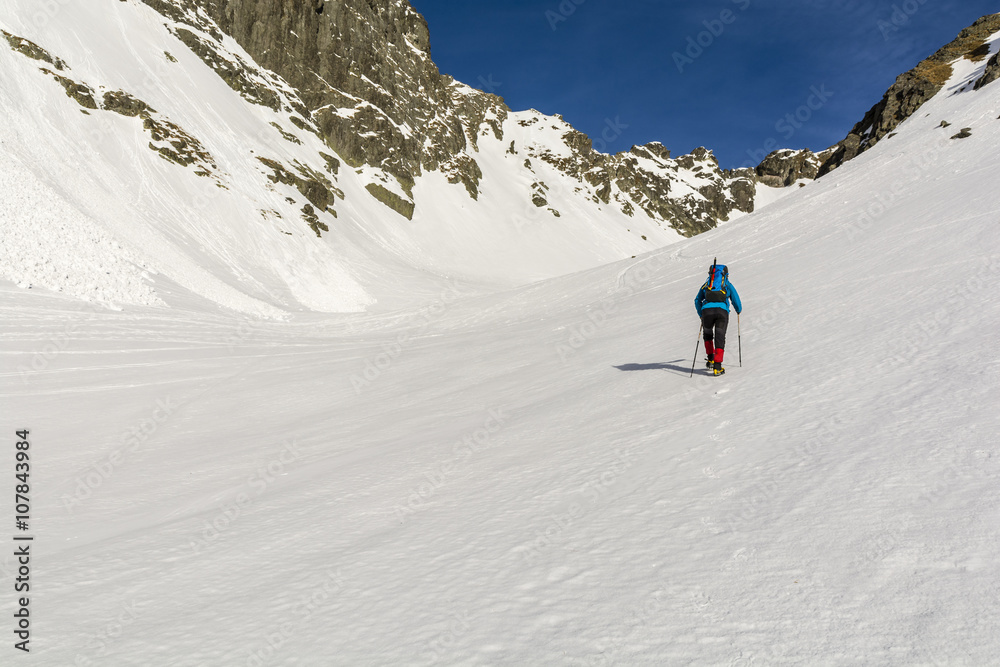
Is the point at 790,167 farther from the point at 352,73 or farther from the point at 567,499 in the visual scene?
the point at 567,499

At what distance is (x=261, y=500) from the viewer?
17.1 ft

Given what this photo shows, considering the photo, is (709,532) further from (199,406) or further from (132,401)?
(132,401)

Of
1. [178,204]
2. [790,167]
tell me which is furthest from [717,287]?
[790,167]

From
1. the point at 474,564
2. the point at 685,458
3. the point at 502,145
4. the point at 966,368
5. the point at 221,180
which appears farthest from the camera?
the point at 502,145

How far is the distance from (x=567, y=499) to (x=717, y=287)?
504 cm

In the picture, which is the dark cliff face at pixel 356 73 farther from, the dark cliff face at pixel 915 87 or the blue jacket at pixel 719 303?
the blue jacket at pixel 719 303

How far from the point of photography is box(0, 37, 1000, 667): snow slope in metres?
2.59

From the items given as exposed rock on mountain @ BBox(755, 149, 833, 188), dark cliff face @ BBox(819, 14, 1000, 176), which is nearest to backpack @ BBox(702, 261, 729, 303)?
dark cliff face @ BBox(819, 14, 1000, 176)

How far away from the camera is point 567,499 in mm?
4160

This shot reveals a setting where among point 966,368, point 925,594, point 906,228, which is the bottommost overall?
point 925,594

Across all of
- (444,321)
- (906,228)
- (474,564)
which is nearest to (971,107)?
(906,228)

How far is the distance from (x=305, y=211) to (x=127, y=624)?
46381mm

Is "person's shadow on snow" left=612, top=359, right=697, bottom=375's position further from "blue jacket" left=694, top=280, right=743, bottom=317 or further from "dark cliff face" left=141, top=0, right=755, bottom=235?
"dark cliff face" left=141, top=0, right=755, bottom=235

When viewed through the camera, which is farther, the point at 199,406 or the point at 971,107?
the point at 971,107
